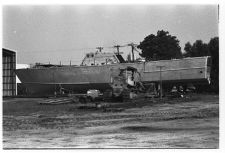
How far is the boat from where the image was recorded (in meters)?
22.8

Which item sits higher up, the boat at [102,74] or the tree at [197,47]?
the tree at [197,47]

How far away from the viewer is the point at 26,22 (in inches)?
363

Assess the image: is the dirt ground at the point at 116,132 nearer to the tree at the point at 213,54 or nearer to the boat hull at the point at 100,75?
the tree at the point at 213,54

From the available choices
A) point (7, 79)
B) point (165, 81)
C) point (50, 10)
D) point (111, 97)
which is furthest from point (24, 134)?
point (165, 81)

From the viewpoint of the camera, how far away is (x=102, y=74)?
2448 centimetres

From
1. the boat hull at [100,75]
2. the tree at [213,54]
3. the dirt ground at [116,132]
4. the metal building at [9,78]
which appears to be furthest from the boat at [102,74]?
the dirt ground at [116,132]

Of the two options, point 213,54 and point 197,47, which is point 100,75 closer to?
point 197,47

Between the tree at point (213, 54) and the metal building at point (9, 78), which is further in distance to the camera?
the metal building at point (9, 78)

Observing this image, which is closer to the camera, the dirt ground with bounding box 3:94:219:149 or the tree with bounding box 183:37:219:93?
the dirt ground with bounding box 3:94:219:149

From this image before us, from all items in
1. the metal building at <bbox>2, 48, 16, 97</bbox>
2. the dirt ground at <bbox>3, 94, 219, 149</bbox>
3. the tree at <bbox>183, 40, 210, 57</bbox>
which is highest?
the tree at <bbox>183, 40, 210, 57</bbox>

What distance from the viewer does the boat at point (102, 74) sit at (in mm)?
22797

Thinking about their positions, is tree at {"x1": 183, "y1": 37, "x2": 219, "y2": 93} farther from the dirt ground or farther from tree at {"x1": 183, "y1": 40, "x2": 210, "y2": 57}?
the dirt ground

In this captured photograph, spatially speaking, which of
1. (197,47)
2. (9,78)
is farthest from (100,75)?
(197,47)

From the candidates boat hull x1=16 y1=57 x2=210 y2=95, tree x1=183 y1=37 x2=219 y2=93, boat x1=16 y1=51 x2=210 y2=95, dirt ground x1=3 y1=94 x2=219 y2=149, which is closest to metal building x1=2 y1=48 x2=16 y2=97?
boat x1=16 y1=51 x2=210 y2=95
